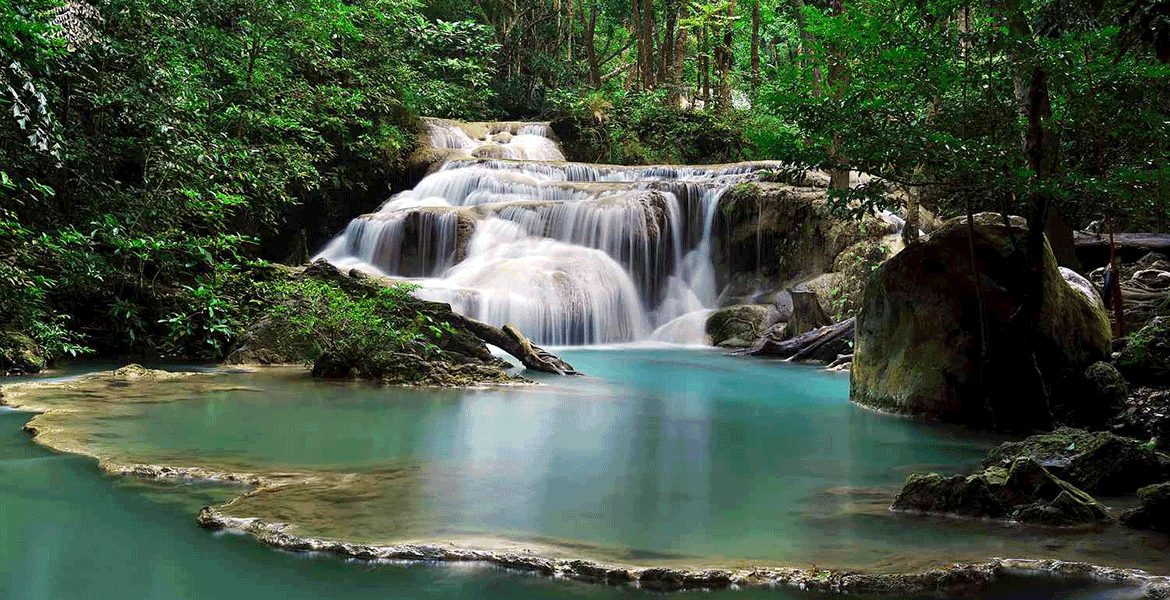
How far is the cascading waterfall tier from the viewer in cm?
1568

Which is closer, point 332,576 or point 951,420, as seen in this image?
point 332,576

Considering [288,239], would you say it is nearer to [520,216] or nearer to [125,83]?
[520,216]

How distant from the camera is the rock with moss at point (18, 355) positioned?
8531mm

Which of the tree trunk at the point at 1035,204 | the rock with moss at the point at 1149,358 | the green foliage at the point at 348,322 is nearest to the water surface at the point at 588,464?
the green foliage at the point at 348,322

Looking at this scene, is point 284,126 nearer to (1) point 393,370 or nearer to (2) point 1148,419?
(1) point 393,370

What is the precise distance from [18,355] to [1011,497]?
8731 millimetres

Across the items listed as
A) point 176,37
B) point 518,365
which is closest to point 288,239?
point 176,37

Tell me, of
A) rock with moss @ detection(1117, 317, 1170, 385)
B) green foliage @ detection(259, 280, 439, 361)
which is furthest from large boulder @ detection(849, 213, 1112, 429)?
green foliage @ detection(259, 280, 439, 361)

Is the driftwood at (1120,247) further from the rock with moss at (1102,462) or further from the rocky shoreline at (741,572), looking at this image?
the rocky shoreline at (741,572)

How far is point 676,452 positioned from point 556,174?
52.8 feet

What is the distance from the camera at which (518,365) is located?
10.7m

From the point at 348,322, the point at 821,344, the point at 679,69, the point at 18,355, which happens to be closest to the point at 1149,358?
the point at 821,344

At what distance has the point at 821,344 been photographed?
12.5 meters

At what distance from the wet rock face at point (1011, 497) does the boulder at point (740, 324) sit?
35.7 ft
